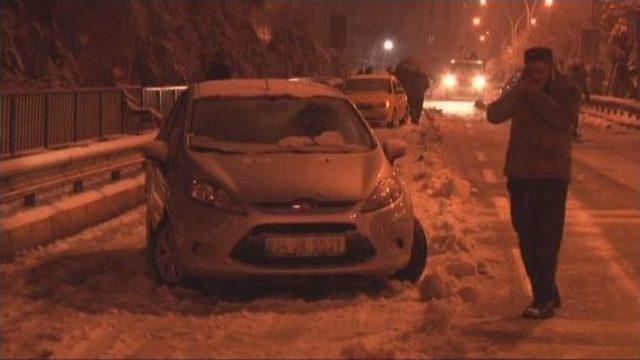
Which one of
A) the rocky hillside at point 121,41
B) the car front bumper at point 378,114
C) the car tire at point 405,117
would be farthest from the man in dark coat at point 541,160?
the car tire at point 405,117

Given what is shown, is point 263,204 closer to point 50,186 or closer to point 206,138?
point 206,138

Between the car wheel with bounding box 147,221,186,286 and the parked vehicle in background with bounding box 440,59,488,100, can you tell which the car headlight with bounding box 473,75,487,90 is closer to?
the parked vehicle in background with bounding box 440,59,488,100

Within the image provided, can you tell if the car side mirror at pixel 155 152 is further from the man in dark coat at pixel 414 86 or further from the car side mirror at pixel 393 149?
the man in dark coat at pixel 414 86

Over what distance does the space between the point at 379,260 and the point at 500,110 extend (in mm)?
1330

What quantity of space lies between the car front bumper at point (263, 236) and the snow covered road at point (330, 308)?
0.24 meters

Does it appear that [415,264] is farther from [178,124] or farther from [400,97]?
[400,97]

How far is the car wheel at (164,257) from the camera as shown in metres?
7.40

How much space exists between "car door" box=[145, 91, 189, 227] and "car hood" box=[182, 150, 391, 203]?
12.1 inches

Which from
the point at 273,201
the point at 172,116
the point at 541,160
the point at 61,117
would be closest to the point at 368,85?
the point at 61,117

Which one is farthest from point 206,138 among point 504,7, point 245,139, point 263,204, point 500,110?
point 504,7

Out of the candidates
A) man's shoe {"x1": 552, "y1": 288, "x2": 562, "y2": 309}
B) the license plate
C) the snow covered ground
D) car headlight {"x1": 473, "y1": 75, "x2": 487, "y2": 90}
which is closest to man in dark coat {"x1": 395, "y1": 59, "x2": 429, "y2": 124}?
the snow covered ground

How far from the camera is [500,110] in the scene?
22.5ft

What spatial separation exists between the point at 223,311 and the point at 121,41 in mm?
25900

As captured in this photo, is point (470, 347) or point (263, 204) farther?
point (263, 204)
